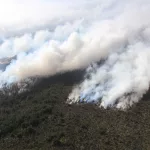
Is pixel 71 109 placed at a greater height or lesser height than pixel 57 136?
greater

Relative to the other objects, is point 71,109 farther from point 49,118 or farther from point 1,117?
point 1,117

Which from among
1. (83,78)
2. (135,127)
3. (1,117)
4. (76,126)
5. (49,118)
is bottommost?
(135,127)

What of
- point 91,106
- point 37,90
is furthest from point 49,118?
point 37,90

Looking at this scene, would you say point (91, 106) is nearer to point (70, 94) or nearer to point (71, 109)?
point (71, 109)

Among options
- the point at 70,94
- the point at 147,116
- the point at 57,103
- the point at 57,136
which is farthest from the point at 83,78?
the point at 57,136

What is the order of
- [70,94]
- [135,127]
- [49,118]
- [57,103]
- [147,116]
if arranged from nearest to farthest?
1. [135,127]
2. [147,116]
3. [49,118]
4. [57,103]
5. [70,94]

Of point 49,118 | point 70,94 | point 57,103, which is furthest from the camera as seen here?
point 70,94

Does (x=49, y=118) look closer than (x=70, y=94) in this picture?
Yes
